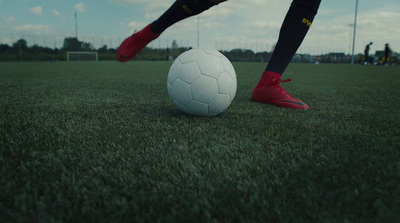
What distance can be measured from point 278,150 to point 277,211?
0.52 meters

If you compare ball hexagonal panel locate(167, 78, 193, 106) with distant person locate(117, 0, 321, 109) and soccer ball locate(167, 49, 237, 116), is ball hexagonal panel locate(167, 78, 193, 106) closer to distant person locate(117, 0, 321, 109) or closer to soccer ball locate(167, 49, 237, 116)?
soccer ball locate(167, 49, 237, 116)

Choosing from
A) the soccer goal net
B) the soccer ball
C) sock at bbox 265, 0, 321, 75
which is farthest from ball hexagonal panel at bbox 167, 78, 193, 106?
the soccer goal net

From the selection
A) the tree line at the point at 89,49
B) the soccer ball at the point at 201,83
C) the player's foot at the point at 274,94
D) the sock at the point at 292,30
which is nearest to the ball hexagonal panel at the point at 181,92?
the soccer ball at the point at 201,83

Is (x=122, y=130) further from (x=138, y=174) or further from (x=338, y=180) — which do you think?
(x=338, y=180)

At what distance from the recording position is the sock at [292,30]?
7.80ft

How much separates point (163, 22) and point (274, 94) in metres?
1.47

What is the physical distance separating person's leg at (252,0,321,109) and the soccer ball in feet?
2.17

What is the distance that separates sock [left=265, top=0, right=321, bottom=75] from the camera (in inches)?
93.7

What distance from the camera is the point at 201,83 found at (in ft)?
6.08

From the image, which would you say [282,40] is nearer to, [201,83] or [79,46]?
[201,83]

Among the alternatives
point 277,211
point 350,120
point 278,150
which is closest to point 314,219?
point 277,211

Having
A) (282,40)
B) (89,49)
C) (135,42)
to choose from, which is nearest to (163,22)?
(135,42)

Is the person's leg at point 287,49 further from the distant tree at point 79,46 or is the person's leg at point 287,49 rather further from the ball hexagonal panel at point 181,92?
the distant tree at point 79,46

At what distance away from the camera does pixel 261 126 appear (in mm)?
1694
